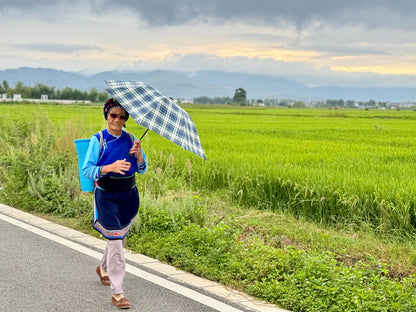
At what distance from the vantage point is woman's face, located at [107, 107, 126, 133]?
13.5 ft

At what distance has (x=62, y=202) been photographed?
7.86m

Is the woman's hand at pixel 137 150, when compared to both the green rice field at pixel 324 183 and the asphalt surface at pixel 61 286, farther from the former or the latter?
the green rice field at pixel 324 183

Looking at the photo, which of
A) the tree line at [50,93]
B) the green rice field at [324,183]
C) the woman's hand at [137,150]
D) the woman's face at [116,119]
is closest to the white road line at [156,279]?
the woman's hand at [137,150]

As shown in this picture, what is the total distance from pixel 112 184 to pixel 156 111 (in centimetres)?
70

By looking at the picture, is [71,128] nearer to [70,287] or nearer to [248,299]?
[70,287]

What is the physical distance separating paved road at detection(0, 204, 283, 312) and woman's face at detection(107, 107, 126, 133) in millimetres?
1390

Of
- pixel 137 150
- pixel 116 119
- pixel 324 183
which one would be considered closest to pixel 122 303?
pixel 137 150

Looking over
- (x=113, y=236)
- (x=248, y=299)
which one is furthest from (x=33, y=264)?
(x=248, y=299)

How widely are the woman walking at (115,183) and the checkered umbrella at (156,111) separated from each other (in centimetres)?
17

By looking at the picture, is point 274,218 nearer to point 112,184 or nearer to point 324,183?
point 324,183

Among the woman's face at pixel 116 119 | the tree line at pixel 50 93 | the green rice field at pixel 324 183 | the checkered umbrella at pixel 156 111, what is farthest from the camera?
the tree line at pixel 50 93

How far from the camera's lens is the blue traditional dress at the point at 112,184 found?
4137mm

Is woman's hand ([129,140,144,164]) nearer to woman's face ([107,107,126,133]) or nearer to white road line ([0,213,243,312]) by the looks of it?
woman's face ([107,107,126,133])

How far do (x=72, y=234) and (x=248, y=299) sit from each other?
2.89 meters
